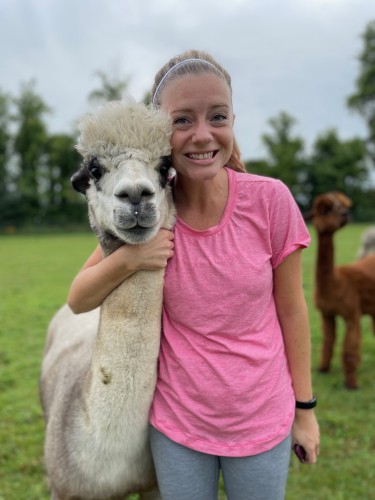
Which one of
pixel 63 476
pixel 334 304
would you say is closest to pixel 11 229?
pixel 334 304

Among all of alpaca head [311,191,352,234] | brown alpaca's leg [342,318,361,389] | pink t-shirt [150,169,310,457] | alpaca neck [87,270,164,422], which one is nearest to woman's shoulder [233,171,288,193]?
pink t-shirt [150,169,310,457]

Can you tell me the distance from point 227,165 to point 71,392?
107cm

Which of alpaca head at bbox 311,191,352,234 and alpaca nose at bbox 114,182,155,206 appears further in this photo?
alpaca head at bbox 311,191,352,234

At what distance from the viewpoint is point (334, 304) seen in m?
4.81

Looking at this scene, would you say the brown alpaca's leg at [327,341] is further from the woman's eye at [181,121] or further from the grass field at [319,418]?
the woman's eye at [181,121]

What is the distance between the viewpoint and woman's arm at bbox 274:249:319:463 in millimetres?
1640

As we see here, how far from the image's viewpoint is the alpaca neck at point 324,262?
15.1 feet

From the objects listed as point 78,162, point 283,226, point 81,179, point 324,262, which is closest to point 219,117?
point 283,226

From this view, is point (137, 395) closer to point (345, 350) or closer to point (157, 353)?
point (157, 353)

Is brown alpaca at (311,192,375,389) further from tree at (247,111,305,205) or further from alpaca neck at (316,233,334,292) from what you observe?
tree at (247,111,305,205)

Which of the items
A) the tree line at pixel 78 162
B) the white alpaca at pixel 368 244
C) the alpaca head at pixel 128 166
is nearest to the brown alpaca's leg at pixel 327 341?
the alpaca head at pixel 128 166

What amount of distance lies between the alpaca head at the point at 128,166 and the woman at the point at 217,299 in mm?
63

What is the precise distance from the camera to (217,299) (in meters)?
1.57

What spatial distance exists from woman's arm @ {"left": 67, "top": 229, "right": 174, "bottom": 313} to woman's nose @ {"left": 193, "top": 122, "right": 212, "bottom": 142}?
0.30 metres
